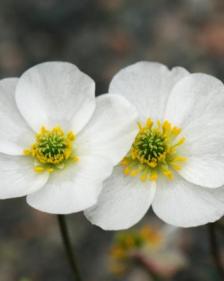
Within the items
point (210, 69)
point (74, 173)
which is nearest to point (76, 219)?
point (210, 69)

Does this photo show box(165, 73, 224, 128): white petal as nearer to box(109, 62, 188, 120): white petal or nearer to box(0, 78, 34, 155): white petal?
box(109, 62, 188, 120): white petal

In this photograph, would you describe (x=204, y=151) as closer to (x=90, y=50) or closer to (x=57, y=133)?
(x=57, y=133)

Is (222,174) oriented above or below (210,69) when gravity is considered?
above

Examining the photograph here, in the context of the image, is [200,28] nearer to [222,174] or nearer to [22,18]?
[22,18]

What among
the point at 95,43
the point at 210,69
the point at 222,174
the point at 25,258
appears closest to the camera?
the point at 222,174

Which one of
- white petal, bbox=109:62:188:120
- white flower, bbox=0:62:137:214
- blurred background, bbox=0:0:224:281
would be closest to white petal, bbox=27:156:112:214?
white flower, bbox=0:62:137:214

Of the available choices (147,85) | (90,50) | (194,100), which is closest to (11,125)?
(147,85)

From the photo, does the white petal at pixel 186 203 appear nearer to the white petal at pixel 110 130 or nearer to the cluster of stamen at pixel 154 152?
the cluster of stamen at pixel 154 152

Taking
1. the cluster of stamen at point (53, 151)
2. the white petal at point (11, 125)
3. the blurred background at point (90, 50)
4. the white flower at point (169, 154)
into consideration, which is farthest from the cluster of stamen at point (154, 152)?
the blurred background at point (90, 50)
